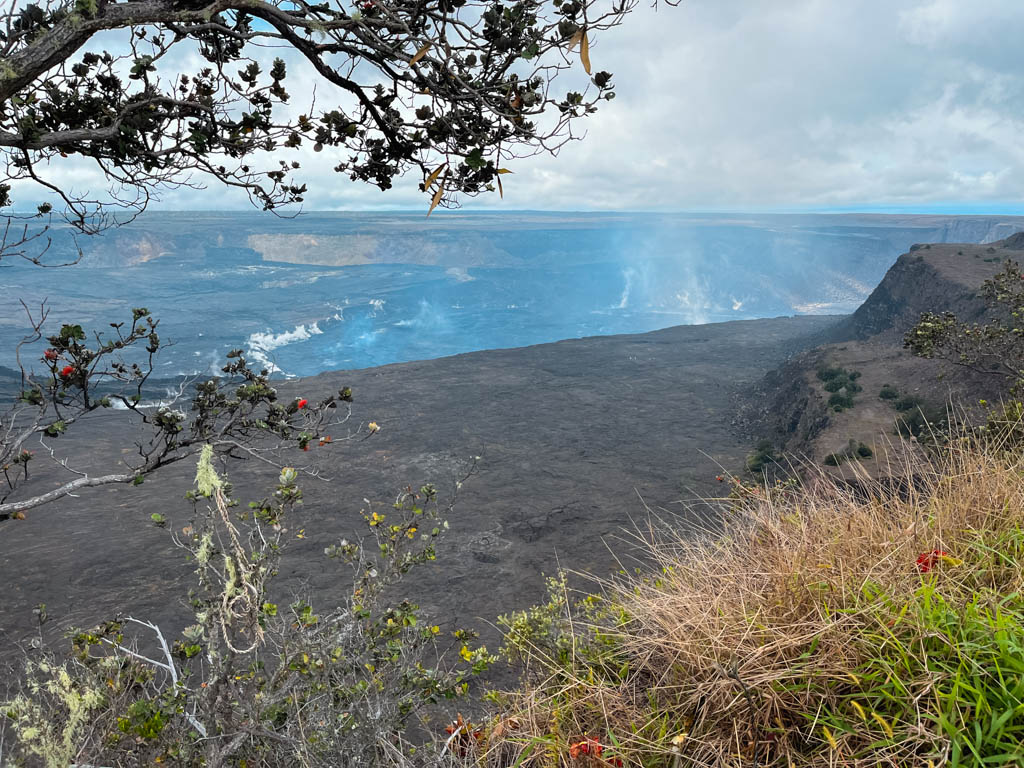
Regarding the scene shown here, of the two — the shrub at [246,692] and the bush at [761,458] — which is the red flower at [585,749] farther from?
the bush at [761,458]

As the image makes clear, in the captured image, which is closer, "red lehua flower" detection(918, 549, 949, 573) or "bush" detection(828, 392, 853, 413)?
"red lehua flower" detection(918, 549, 949, 573)

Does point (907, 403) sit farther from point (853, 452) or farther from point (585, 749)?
point (585, 749)

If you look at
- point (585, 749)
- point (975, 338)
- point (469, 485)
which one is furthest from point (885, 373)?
point (585, 749)

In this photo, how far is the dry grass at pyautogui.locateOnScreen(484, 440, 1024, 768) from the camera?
2.00 metres

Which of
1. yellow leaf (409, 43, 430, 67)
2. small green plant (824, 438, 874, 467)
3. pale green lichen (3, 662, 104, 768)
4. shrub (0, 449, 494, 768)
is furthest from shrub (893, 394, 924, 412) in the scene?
pale green lichen (3, 662, 104, 768)

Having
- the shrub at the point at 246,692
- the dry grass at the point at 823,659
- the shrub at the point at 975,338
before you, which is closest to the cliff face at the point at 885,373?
the shrub at the point at 975,338

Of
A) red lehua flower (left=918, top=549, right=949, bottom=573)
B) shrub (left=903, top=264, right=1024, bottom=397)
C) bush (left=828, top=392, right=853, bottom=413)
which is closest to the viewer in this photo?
red lehua flower (left=918, top=549, right=949, bottom=573)

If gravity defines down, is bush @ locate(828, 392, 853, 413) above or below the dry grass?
below

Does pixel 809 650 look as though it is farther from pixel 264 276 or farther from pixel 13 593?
pixel 264 276

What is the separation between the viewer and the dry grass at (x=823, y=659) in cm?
200

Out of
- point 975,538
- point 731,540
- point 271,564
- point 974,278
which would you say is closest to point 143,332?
point 271,564

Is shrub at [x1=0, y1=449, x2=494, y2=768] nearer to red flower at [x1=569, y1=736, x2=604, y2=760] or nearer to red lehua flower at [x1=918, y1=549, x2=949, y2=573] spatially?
red flower at [x1=569, y1=736, x2=604, y2=760]

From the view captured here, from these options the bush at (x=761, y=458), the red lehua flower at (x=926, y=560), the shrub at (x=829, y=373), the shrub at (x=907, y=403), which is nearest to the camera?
the red lehua flower at (x=926, y=560)

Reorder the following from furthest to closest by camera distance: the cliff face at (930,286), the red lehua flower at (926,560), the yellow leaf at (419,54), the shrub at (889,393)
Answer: the cliff face at (930,286)
the shrub at (889,393)
the yellow leaf at (419,54)
the red lehua flower at (926,560)
